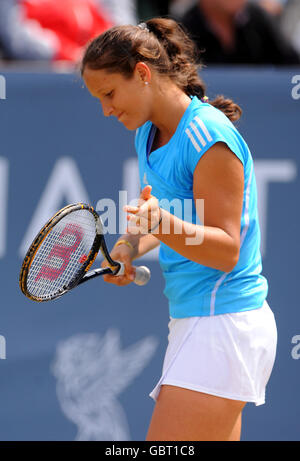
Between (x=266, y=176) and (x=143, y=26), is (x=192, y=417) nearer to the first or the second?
(x=143, y=26)

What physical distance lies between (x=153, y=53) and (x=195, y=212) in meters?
0.47

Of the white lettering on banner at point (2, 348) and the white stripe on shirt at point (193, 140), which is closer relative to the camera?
the white stripe on shirt at point (193, 140)

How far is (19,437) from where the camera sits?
11.1 ft

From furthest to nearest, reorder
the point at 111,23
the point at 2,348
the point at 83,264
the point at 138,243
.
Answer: the point at 111,23, the point at 2,348, the point at 138,243, the point at 83,264

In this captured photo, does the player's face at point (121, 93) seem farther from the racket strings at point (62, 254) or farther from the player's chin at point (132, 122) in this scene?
the racket strings at point (62, 254)

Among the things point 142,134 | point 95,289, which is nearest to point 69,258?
point 142,134

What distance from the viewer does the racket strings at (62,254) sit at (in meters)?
2.28

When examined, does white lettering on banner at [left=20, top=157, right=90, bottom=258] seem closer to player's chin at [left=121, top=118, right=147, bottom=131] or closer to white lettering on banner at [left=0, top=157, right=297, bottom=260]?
white lettering on banner at [left=0, top=157, right=297, bottom=260]

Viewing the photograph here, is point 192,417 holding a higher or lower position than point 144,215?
lower

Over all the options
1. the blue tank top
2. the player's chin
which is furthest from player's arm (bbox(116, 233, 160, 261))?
the player's chin

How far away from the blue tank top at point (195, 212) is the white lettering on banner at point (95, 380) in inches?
46.8

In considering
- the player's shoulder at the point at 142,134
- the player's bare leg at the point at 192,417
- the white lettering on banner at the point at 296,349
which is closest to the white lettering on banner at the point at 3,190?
the player's shoulder at the point at 142,134

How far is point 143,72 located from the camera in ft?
6.93
